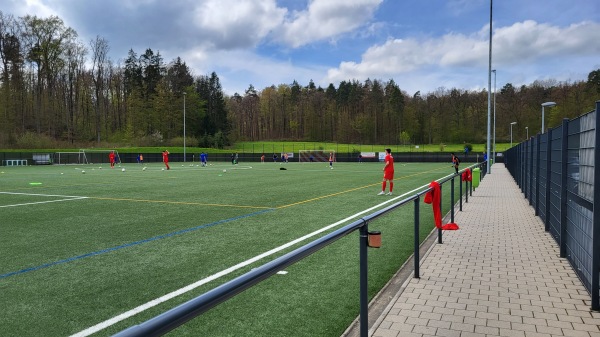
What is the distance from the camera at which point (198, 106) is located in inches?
3615

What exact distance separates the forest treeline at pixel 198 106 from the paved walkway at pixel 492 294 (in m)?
56.3

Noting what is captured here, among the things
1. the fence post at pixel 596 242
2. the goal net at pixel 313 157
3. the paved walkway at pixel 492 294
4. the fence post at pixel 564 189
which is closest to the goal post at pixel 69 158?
the goal net at pixel 313 157

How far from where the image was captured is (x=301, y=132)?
131500 millimetres

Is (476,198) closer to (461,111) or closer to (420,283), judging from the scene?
(420,283)

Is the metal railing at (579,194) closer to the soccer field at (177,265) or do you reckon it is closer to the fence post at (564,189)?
the fence post at (564,189)

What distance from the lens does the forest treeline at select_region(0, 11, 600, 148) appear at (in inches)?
2574

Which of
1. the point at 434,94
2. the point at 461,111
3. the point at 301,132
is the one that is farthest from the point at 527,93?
the point at 301,132

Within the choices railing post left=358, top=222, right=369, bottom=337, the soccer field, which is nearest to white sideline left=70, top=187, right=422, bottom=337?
the soccer field

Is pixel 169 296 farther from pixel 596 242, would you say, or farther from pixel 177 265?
pixel 596 242

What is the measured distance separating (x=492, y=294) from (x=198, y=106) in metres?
91.3

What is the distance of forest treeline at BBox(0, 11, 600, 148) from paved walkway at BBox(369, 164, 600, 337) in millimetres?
56321

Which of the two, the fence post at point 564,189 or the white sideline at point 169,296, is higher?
the fence post at point 564,189

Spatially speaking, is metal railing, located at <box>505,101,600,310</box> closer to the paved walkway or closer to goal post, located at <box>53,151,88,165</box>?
the paved walkway

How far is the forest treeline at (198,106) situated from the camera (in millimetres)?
65375
